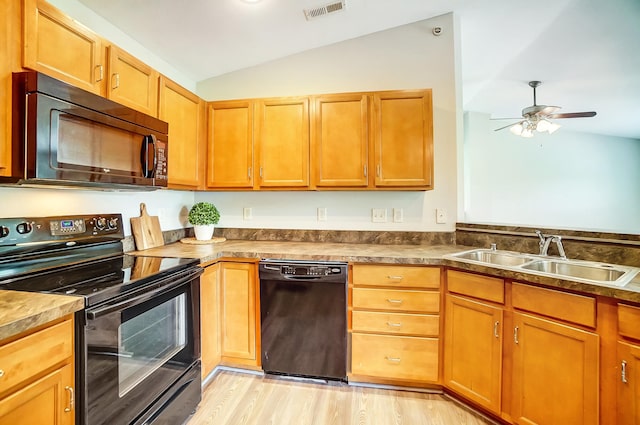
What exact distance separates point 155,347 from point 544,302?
6.49 ft

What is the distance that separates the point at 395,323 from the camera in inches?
79.4

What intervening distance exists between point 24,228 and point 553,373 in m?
2.68

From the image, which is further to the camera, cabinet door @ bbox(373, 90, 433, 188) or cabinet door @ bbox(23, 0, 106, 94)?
cabinet door @ bbox(373, 90, 433, 188)

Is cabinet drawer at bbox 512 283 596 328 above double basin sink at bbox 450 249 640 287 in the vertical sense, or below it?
below

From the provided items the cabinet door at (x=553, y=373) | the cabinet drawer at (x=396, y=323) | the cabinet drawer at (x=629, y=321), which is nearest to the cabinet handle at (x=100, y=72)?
the cabinet drawer at (x=396, y=323)

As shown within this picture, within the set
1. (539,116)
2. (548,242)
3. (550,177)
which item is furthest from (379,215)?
(550,177)

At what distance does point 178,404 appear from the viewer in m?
1.63

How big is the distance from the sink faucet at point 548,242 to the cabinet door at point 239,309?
1.92 metres

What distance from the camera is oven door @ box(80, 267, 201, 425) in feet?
3.76

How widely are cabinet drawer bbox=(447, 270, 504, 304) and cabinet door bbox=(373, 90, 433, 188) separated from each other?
73 centimetres

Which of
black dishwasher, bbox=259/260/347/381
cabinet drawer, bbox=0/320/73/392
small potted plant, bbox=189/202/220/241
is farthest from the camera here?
small potted plant, bbox=189/202/220/241

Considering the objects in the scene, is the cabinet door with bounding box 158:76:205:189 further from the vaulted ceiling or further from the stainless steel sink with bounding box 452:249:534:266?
the stainless steel sink with bounding box 452:249:534:266

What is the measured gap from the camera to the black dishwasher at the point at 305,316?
205cm

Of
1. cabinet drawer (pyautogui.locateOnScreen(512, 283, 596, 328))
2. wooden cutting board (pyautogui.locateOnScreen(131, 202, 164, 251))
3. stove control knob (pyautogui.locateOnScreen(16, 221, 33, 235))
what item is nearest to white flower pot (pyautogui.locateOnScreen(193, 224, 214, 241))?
wooden cutting board (pyautogui.locateOnScreen(131, 202, 164, 251))
